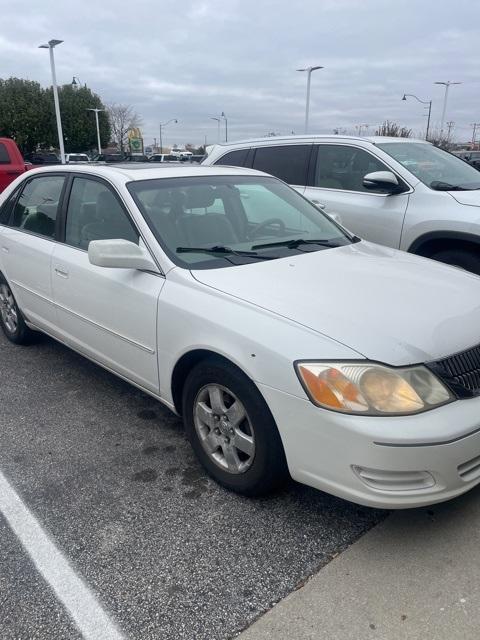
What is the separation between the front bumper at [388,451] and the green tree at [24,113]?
5400cm

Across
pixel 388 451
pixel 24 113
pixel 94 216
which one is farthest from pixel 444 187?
pixel 24 113

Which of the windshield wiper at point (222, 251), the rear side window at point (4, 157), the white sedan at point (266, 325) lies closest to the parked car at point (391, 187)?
the white sedan at point (266, 325)

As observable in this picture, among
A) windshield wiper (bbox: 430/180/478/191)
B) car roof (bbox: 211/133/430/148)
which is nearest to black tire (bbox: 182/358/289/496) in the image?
windshield wiper (bbox: 430/180/478/191)

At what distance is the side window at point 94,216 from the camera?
3500 millimetres

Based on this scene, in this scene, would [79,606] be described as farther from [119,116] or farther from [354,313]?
[119,116]

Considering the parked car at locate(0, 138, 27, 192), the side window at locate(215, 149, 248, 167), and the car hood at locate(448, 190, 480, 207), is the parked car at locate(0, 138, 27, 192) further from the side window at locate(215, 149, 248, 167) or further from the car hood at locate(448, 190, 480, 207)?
the car hood at locate(448, 190, 480, 207)

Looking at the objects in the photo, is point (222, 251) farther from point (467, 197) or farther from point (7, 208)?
point (467, 197)

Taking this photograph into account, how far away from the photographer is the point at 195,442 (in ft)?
10.1

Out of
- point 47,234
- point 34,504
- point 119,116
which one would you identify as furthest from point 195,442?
point 119,116

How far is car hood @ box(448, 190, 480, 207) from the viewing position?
5.01 meters

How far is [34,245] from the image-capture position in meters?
4.37

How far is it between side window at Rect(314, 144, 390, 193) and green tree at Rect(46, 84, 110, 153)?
55.1 m

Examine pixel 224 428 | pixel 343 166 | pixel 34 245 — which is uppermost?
pixel 343 166

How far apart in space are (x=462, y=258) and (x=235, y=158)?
315 cm
